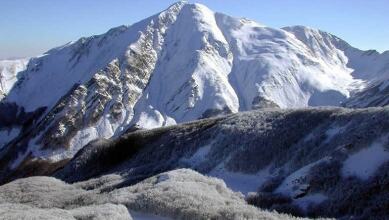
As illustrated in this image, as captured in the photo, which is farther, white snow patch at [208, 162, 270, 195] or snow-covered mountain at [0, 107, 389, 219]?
white snow patch at [208, 162, 270, 195]

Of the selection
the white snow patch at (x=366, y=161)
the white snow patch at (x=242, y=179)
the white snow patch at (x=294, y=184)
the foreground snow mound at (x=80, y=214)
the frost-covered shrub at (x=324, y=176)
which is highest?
the foreground snow mound at (x=80, y=214)

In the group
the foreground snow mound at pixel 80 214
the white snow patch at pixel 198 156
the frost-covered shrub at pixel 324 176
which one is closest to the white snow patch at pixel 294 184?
the frost-covered shrub at pixel 324 176

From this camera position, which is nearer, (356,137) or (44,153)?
(356,137)

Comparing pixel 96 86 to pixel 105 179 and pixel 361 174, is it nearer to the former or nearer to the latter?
pixel 105 179

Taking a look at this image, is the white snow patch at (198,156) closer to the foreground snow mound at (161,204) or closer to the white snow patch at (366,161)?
the foreground snow mound at (161,204)

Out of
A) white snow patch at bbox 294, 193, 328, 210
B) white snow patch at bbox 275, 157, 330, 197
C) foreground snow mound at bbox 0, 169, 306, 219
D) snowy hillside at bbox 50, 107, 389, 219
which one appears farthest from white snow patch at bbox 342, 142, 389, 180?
foreground snow mound at bbox 0, 169, 306, 219

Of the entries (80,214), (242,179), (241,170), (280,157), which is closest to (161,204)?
(80,214)

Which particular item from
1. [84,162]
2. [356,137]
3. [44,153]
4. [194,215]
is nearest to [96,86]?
[44,153]

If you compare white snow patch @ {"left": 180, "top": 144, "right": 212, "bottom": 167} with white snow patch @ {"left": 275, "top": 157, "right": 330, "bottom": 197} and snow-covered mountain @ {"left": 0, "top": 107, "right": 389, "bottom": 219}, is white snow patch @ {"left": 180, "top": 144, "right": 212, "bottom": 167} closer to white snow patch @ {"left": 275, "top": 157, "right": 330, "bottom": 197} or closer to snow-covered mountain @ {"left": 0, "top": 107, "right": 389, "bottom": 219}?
snow-covered mountain @ {"left": 0, "top": 107, "right": 389, "bottom": 219}
